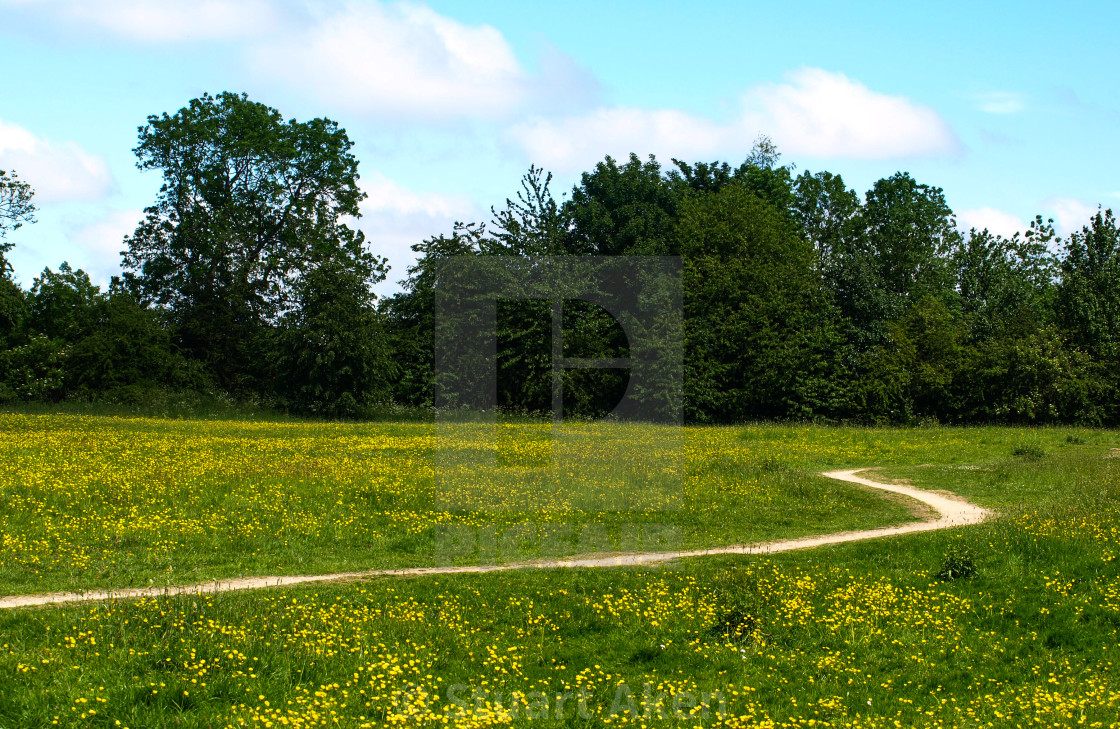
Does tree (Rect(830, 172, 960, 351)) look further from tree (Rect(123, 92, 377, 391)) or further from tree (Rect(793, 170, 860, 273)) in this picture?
tree (Rect(123, 92, 377, 391))

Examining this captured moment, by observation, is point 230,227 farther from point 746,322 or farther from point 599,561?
point 599,561

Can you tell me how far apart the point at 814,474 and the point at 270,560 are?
1780 centimetres

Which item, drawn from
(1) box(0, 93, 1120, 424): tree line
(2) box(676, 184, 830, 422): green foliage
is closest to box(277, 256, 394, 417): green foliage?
(1) box(0, 93, 1120, 424): tree line

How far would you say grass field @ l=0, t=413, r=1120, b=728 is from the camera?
8.90m

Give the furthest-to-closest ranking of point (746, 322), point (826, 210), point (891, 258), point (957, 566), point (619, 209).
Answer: point (826, 210) → point (891, 258) → point (619, 209) → point (746, 322) → point (957, 566)

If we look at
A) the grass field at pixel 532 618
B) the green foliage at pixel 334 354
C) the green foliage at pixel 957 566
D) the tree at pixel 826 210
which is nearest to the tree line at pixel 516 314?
the green foliage at pixel 334 354

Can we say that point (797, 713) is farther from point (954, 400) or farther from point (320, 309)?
point (954, 400)

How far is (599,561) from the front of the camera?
15.6m

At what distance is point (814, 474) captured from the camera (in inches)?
Result: 1070

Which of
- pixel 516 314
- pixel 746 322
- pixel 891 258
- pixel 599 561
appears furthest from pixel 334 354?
pixel 891 258

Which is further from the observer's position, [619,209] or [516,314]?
[619,209]

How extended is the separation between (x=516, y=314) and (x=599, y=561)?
37019 millimetres

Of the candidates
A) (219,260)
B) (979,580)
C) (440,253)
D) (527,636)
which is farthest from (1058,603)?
(219,260)

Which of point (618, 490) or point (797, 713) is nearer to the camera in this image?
point (797, 713)
